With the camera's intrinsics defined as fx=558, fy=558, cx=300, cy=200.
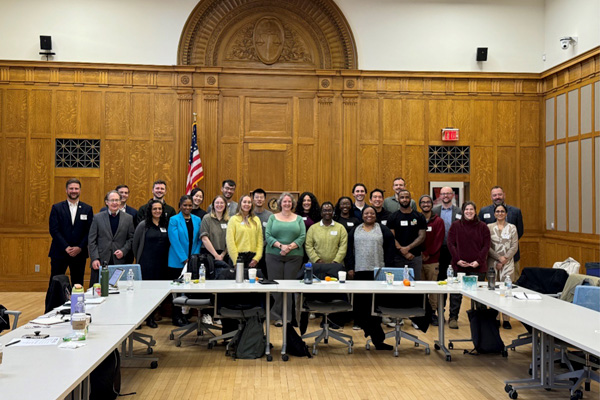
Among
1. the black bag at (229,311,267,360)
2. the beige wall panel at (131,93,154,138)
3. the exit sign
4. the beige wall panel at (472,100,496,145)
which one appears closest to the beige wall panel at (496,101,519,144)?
the beige wall panel at (472,100,496,145)

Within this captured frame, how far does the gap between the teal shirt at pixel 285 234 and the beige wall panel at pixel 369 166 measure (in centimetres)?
393

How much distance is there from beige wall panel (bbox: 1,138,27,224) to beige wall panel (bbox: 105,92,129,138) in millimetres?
1582

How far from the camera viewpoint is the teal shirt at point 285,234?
22.5 ft

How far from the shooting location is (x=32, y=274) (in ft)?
33.1

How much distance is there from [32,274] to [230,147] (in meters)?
4.25

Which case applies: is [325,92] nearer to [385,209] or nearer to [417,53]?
[417,53]

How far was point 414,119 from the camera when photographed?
1076cm

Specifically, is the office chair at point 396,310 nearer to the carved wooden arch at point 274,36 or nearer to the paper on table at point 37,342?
the paper on table at point 37,342

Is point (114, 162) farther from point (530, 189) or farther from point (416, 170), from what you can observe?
point (530, 189)

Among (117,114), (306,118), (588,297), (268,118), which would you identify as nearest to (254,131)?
(268,118)

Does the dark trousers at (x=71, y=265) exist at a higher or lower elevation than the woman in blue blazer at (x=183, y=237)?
lower

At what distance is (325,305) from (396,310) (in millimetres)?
771

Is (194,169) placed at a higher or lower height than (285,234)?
higher

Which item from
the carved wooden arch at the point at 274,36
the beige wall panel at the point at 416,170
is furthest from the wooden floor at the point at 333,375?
the carved wooden arch at the point at 274,36
